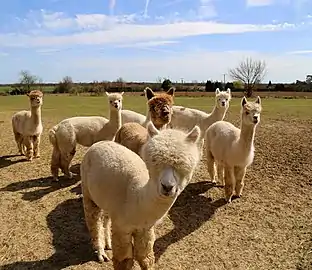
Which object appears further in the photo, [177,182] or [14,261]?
[14,261]

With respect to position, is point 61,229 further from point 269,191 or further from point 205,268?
point 269,191

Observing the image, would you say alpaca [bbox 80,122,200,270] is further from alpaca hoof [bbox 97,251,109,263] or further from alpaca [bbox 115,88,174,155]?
alpaca [bbox 115,88,174,155]

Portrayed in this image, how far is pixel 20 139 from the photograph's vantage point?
11.2 meters

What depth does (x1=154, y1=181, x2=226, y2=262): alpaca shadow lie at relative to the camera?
5821 mm

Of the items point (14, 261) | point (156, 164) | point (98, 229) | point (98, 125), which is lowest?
point (14, 261)

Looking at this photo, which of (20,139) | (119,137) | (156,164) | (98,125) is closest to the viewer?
(156,164)

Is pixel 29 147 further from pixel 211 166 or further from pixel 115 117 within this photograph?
pixel 211 166

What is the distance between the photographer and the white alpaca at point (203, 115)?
9891 millimetres

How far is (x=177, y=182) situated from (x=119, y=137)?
3856 mm

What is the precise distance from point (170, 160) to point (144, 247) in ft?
4.94

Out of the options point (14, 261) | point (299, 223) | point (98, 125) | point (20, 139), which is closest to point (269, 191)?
point (299, 223)

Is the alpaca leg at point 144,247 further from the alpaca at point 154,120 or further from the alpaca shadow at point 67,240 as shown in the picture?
the alpaca at point 154,120

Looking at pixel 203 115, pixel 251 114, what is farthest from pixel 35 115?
pixel 251 114

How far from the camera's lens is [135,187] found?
403cm
